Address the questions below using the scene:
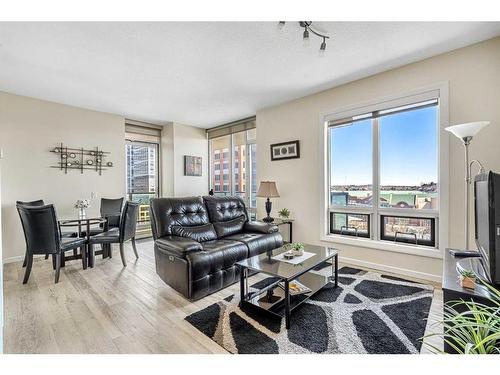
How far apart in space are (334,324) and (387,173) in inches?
86.4

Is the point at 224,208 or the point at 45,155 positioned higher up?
the point at 45,155

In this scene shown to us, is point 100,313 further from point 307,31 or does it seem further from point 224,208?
point 307,31

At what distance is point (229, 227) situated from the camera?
3381mm

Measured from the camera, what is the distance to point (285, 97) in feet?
13.2

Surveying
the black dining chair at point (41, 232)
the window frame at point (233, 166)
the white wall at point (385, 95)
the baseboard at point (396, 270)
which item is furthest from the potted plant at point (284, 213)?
the black dining chair at point (41, 232)

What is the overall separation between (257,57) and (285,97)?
1.39 metres

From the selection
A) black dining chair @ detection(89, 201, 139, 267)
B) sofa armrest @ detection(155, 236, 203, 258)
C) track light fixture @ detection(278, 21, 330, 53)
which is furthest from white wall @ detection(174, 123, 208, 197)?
track light fixture @ detection(278, 21, 330, 53)

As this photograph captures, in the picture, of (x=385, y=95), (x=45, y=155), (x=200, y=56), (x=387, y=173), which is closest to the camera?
(x=200, y=56)

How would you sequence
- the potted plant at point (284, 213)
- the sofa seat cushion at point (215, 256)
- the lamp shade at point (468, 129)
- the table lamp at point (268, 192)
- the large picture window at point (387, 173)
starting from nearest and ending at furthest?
the lamp shade at point (468, 129) < the sofa seat cushion at point (215, 256) < the large picture window at point (387, 173) < the table lamp at point (268, 192) < the potted plant at point (284, 213)

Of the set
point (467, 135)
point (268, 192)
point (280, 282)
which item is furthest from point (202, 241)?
point (467, 135)

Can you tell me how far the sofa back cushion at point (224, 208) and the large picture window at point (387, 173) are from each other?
1.46 m

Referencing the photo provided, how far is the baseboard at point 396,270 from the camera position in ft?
9.30

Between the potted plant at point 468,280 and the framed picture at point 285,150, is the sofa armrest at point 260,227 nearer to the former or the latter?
the framed picture at point 285,150
